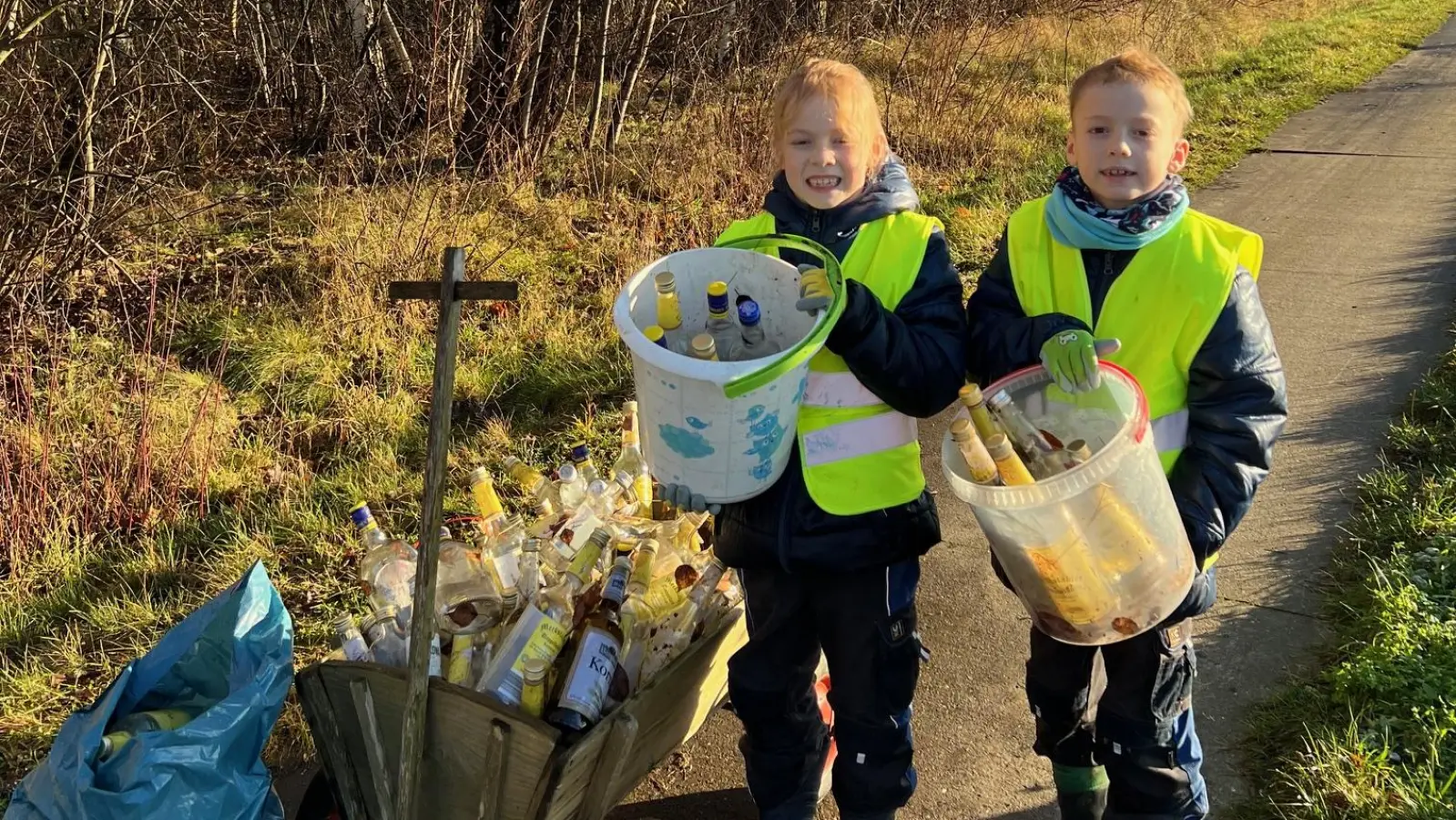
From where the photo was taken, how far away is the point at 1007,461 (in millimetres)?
1966

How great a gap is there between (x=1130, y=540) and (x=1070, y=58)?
970cm

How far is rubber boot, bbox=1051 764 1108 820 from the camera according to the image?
2.59 m

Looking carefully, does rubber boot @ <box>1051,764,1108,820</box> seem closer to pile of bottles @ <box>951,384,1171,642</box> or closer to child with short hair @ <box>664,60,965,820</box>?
child with short hair @ <box>664,60,965,820</box>

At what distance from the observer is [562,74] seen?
6961 mm

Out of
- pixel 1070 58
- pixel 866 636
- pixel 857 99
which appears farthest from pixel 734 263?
pixel 1070 58

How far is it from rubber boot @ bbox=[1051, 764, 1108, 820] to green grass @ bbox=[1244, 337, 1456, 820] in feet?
1.33

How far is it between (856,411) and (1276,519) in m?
2.42

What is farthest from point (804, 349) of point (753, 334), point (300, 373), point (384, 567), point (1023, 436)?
point (300, 373)

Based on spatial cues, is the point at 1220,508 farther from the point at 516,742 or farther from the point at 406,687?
the point at 406,687

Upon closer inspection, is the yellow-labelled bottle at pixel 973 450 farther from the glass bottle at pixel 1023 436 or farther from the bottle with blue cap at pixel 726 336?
the bottle with blue cap at pixel 726 336

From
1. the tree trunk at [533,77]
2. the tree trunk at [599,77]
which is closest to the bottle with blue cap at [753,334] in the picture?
the tree trunk at [533,77]

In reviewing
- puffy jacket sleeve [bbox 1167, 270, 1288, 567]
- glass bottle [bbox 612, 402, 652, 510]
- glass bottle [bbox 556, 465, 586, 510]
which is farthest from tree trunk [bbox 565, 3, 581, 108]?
puffy jacket sleeve [bbox 1167, 270, 1288, 567]

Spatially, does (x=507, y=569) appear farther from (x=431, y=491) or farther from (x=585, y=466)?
(x=431, y=491)

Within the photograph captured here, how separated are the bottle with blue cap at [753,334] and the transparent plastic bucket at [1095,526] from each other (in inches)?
18.7
